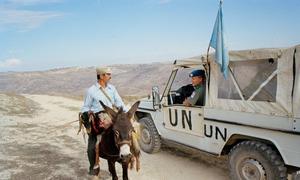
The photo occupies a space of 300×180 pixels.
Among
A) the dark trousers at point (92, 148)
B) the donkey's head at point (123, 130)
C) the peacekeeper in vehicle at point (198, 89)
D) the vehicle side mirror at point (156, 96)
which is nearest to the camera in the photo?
the donkey's head at point (123, 130)

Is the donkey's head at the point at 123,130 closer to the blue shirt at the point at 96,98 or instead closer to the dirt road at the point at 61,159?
the blue shirt at the point at 96,98

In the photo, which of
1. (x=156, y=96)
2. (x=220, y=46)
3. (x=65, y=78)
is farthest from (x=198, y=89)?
(x=65, y=78)

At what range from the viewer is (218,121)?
552 cm

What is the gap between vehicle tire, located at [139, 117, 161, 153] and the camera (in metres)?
7.44

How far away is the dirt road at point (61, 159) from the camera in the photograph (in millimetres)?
6441

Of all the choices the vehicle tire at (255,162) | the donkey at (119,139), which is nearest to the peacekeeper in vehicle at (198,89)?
the vehicle tire at (255,162)

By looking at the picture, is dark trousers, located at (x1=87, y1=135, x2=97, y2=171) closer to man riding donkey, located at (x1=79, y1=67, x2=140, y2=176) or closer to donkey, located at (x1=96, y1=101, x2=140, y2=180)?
man riding donkey, located at (x1=79, y1=67, x2=140, y2=176)

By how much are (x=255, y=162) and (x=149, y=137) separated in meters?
3.13

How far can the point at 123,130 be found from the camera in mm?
4312

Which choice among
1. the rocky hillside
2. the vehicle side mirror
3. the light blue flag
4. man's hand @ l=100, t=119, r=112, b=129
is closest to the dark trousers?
man's hand @ l=100, t=119, r=112, b=129

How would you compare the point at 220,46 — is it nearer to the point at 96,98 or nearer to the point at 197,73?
the point at 197,73

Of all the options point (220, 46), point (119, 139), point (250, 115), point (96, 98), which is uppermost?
point (220, 46)

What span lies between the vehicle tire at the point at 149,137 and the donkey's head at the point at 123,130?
296 cm

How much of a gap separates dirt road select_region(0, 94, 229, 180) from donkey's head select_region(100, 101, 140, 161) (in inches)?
84.7
